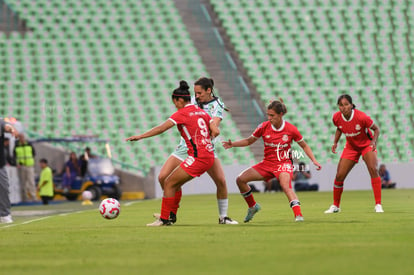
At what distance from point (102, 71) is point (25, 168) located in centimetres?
866

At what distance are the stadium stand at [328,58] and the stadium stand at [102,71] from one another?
2.49m

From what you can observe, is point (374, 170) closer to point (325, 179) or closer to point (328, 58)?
point (325, 179)

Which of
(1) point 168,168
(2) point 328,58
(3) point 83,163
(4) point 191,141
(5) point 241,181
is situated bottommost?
(5) point 241,181

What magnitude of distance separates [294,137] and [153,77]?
901 inches

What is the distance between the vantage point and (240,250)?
7.93 metres

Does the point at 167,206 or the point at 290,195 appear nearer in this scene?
the point at 167,206

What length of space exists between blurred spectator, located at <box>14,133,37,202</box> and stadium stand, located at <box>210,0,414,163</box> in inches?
427

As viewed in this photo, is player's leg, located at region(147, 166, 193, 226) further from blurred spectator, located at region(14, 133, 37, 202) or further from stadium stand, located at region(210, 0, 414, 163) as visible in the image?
stadium stand, located at region(210, 0, 414, 163)

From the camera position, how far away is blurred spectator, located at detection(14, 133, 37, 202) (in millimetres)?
27094

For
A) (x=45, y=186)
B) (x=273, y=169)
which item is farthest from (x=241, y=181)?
(x=45, y=186)

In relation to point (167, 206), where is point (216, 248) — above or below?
below

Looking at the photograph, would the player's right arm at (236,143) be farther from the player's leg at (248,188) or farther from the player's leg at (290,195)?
the player's leg at (290,195)

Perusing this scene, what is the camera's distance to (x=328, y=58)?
1455 inches

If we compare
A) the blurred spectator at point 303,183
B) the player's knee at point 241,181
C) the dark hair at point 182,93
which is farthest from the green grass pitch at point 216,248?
the blurred spectator at point 303,183
